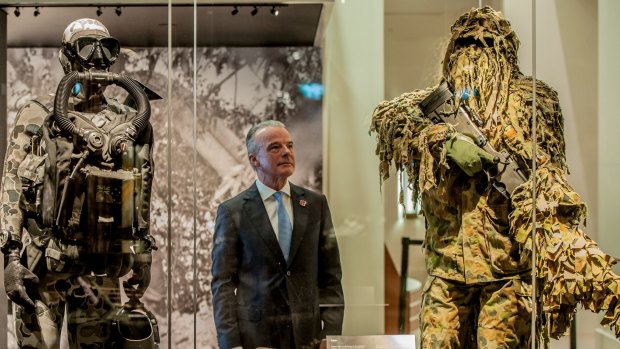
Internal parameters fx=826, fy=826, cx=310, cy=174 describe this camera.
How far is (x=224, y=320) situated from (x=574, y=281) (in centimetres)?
138

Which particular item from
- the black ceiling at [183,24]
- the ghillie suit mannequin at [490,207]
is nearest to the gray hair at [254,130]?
the black ceiling at [183,24]

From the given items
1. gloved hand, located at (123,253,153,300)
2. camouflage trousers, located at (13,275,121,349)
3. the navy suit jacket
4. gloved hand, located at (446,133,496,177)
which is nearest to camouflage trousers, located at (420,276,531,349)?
gloved hand, located at (446,133,496,177)

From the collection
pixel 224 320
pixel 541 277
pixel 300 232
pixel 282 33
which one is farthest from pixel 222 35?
pixel 541 277

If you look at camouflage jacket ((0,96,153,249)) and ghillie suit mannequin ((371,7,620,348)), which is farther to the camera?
camouflage jacket ((0,96,153,249))

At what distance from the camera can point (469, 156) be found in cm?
292

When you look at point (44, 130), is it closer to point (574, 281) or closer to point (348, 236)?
point (348, 236)

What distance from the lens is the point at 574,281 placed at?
2.74 m

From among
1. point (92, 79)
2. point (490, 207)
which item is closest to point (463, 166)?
point (490, 207)

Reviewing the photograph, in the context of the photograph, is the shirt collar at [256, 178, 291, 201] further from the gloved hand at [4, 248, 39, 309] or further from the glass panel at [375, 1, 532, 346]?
the gloved hand at [4, 248, 39, 309]

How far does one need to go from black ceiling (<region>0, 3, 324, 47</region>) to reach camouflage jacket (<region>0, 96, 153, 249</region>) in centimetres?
33

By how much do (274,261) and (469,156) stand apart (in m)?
0.93

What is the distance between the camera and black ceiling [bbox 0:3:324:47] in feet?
11.3

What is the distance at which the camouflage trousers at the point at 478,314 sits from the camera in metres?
2.90

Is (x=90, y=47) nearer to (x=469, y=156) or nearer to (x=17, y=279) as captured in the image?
(x=17, y=279)
